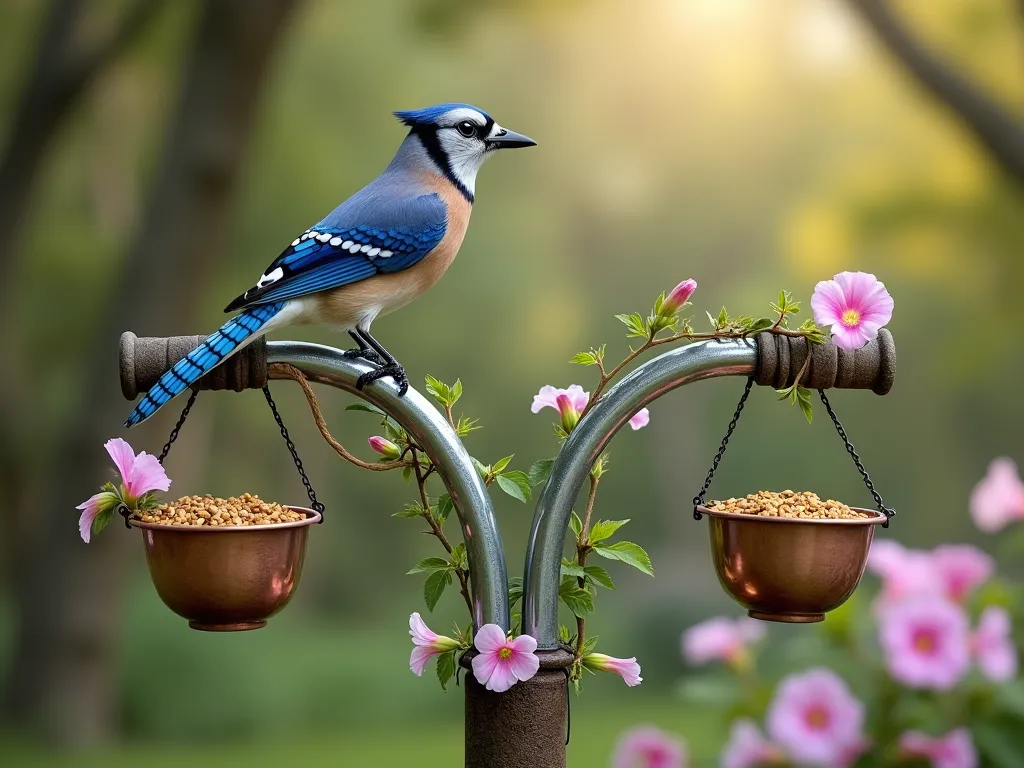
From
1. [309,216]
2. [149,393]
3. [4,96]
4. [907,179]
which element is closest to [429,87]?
[309,216]

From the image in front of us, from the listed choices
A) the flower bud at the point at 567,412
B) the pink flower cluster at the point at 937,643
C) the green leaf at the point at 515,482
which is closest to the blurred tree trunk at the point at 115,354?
the pink flower cluster at the point at 937,643

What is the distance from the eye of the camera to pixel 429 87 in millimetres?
12719

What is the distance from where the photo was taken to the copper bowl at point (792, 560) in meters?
1.81

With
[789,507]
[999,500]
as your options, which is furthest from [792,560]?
[999,500]

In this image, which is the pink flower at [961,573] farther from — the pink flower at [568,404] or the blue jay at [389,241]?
the blue jay at [389,241]

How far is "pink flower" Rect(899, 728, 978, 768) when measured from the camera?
2930 mm

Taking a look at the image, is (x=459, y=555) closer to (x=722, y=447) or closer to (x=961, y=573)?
(x=722, y=447)

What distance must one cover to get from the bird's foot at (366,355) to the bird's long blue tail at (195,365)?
0.14 metres

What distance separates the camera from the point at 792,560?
71.6 inches

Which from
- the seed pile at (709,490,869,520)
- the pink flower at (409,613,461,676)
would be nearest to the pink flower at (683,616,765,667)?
the seed pile at (709,490,869,520)

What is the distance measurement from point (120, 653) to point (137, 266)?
292cm

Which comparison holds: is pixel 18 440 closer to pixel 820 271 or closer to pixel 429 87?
pixel 429 87

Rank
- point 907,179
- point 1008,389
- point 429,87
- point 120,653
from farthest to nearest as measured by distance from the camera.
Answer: point 1008,389, point 429,87, point 907,179, point 120,653

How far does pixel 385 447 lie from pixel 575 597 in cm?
40
